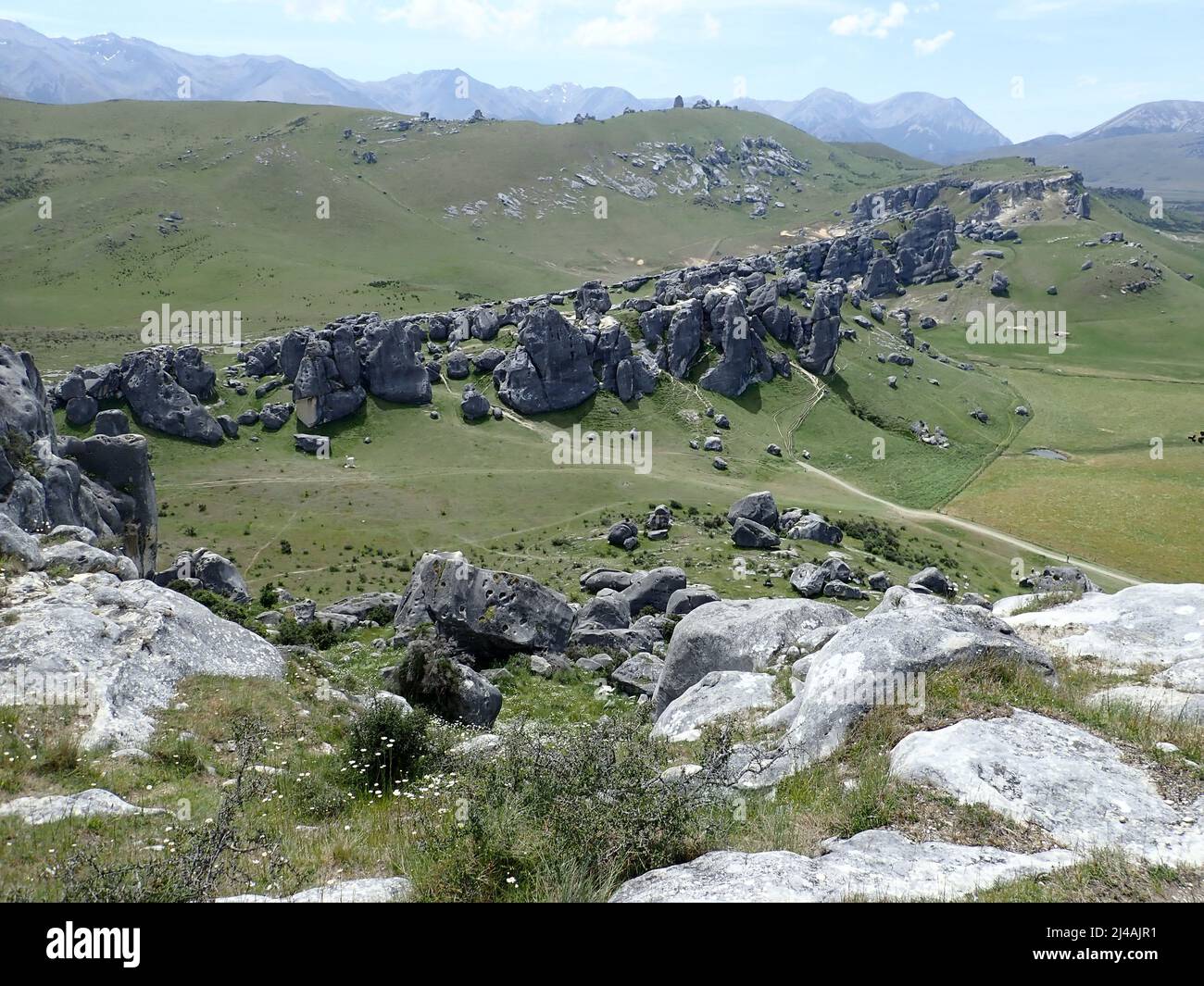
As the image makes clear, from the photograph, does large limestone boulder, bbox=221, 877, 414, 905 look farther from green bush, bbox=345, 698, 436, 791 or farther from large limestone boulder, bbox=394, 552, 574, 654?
large limestone boulder, bbox=394, 552, 574, 654

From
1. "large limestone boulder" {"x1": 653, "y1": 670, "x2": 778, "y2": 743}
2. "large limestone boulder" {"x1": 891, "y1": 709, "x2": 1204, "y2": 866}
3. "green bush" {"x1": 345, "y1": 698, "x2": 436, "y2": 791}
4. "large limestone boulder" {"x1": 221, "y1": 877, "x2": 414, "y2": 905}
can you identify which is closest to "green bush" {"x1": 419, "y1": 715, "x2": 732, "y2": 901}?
"large limestone boulder" {"x1": 221, "y1": 877, "x2": 414, "y2": 905}

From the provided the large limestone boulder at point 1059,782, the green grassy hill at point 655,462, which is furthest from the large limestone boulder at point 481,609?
the large limestone boulder at point 1059,782

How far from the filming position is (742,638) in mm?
22250

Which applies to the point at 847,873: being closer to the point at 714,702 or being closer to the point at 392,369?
the point at 714,702

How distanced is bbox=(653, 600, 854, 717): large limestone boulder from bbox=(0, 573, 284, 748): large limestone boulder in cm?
1174

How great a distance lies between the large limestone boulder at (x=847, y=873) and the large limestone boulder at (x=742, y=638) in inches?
480

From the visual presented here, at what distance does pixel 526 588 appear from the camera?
37.8m

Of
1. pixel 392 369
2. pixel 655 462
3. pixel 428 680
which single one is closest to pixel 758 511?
pixel 655 462

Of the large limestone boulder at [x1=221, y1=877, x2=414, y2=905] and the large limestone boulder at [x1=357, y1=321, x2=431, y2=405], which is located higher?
the large limestone boulder at [x1=357, y1=321, x2=431, y2=405]

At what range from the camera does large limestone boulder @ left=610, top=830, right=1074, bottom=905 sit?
7.25 m

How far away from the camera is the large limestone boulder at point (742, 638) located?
70.0ft
